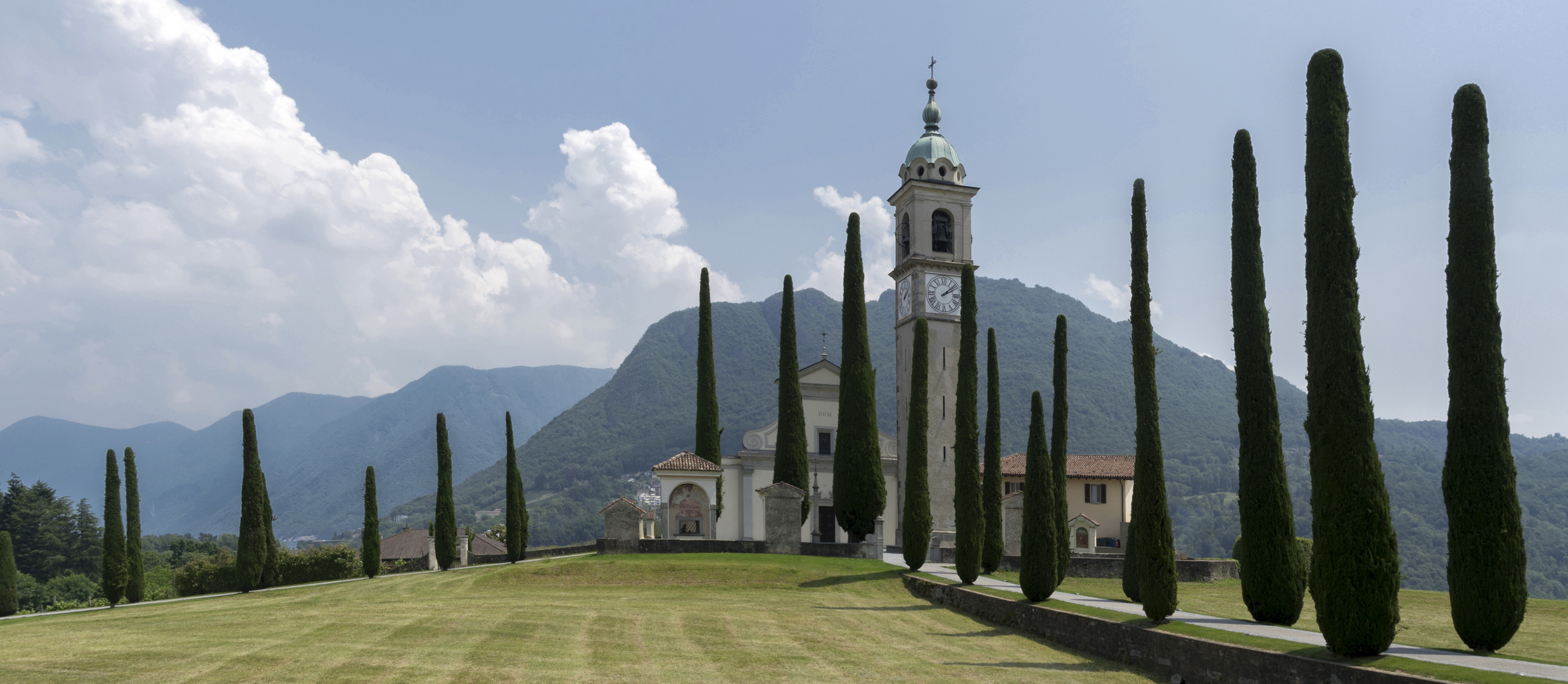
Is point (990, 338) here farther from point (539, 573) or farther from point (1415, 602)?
point (539, 573)

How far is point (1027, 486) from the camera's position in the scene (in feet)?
77.3

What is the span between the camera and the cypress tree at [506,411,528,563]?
42.4 m

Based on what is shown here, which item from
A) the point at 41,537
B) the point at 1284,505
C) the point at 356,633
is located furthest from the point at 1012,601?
the point at 41,537

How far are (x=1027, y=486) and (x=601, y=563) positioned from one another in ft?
52.4

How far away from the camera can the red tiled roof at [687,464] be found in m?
39.8

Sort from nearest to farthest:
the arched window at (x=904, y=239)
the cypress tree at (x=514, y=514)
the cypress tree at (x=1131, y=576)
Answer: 1. the cypress tree at (x=1131, y=576)
2. the cypress tree at (x=514, y=514)
3. the arched window at (x=904, y=239)

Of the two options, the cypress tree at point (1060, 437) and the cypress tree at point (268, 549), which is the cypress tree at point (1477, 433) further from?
the cypress tree at point (268, 549)

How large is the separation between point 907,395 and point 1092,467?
48.7ft

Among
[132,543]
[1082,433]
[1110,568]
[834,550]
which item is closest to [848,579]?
[834,550]

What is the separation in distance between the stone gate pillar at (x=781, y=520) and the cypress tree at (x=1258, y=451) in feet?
66.8

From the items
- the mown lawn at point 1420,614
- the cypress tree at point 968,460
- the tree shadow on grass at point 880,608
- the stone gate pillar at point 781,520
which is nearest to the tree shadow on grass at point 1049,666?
the mown lawn at point 1420,614

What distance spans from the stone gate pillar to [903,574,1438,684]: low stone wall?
14.3m

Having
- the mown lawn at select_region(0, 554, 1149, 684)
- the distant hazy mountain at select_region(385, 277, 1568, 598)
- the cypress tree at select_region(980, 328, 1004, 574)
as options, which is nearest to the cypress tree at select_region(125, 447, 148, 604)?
the mown lawn at select_region(0, 554, 1149, 684)

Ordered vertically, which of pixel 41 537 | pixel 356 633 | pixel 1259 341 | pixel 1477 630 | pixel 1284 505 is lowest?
pixel 41 537
